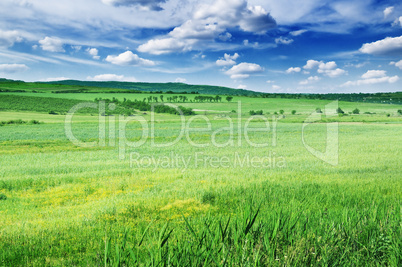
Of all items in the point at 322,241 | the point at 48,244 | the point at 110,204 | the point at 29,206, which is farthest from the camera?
the point at 29,206

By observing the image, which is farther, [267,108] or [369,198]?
[267,108]

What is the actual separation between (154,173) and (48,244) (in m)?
7.72

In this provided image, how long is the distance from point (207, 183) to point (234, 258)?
7.47m

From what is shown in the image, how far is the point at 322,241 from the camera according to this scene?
12.2 ft

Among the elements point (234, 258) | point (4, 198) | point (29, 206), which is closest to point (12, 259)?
point (234, 258)

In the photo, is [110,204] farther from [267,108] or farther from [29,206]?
[267,108]

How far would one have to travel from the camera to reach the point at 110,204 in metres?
8.05

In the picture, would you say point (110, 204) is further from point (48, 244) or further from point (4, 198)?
point (4, 198)

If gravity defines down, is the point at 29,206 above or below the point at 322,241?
below

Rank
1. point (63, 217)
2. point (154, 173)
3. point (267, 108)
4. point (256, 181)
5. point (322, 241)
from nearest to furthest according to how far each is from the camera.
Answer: point (322, 241), point (63, 217), point (256, 181), point (154, 173), point (267, 108)

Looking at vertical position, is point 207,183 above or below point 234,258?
below

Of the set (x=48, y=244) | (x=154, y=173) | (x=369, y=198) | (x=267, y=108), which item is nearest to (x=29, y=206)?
(x=48, y=244)


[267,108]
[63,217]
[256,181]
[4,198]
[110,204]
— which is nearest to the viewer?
[63,217]

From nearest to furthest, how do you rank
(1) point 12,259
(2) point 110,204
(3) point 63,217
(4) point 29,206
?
(1) point 12,259, (3) point 63,217, (2) point 110,204, (4) point 29,206
